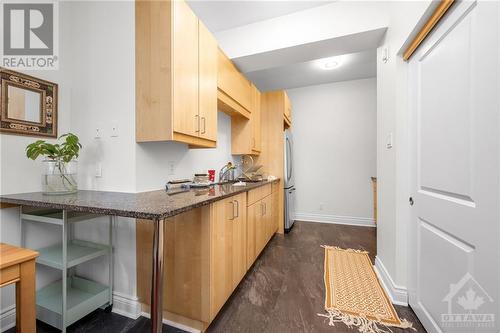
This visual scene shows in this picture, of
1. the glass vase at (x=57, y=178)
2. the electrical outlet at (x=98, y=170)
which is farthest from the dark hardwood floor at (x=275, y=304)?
the electrical outlet at (x=98, y=170)

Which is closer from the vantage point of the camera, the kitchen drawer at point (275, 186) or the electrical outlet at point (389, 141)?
the electrical outlet at point (389, 141)

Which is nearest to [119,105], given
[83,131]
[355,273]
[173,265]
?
[83,131]

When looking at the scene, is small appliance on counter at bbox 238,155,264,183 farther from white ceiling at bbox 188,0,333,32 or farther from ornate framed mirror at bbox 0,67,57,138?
ornate framed mirror at bbox 0,67,57,138

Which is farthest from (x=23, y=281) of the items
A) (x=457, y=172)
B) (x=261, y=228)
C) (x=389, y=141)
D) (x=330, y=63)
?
(x=330, y=63)

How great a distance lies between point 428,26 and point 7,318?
3.28 metres

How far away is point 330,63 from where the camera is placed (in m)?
3.13

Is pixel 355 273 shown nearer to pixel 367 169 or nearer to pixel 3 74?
pixel 367 169

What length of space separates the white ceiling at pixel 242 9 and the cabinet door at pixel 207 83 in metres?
0.46

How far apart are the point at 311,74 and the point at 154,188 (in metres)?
3.22

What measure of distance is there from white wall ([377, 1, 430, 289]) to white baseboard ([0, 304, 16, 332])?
2761 millimetres

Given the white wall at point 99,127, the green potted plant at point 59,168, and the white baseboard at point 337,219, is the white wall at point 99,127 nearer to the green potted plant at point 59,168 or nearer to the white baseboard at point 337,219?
the green potted plant at point 59,168

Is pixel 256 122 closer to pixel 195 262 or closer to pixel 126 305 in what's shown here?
pixel 195 262

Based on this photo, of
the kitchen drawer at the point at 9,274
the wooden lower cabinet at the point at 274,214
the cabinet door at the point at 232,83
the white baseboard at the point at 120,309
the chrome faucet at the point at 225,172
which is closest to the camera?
the kitchen drawer at the point at 9,274

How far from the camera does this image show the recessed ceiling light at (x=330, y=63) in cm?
304
